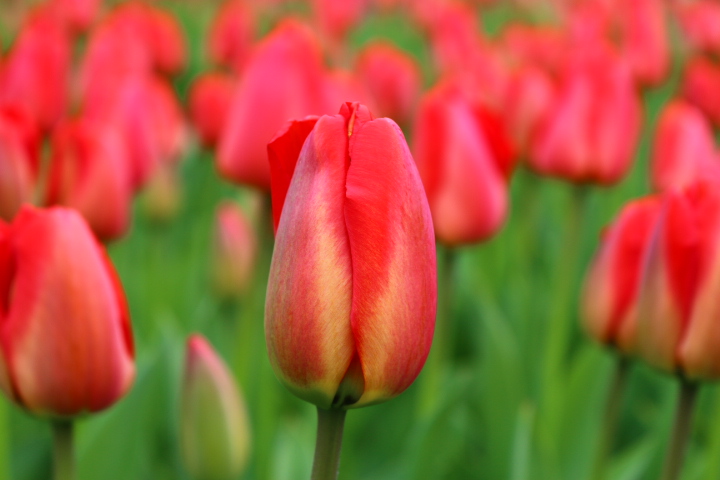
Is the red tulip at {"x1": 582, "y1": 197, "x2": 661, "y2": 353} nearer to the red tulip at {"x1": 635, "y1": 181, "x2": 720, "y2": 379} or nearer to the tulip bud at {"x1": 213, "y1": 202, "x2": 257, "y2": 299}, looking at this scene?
the red tulip at {"x1": 635, "y1": 181, "x2": 720, "y2": 379}

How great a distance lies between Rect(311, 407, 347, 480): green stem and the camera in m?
0.55

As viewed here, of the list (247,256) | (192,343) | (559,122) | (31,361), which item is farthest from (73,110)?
(31,361)

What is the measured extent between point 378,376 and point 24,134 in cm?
67

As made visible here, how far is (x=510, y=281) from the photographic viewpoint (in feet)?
6.32

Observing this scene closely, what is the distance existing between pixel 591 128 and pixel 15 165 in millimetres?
879

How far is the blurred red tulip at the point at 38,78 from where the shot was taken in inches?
56.1

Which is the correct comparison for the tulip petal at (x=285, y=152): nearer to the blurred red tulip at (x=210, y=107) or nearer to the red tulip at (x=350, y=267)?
the red tulip at (x=350, y=267)

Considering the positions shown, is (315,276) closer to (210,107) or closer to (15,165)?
(15,165)

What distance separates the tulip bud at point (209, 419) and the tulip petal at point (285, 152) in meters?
0.36

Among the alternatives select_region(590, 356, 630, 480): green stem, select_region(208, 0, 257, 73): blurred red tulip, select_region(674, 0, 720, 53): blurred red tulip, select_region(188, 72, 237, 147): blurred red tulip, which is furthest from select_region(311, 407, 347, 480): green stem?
select_region(674, 0, 720, 53): blurred red tulip

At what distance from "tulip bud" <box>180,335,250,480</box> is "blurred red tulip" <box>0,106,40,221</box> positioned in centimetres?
29

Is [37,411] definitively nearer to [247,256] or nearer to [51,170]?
[51,170]

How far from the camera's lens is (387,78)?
7.14ft

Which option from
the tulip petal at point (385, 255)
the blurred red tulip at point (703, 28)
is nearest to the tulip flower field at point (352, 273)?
the tulip petal at point (385, 255)
